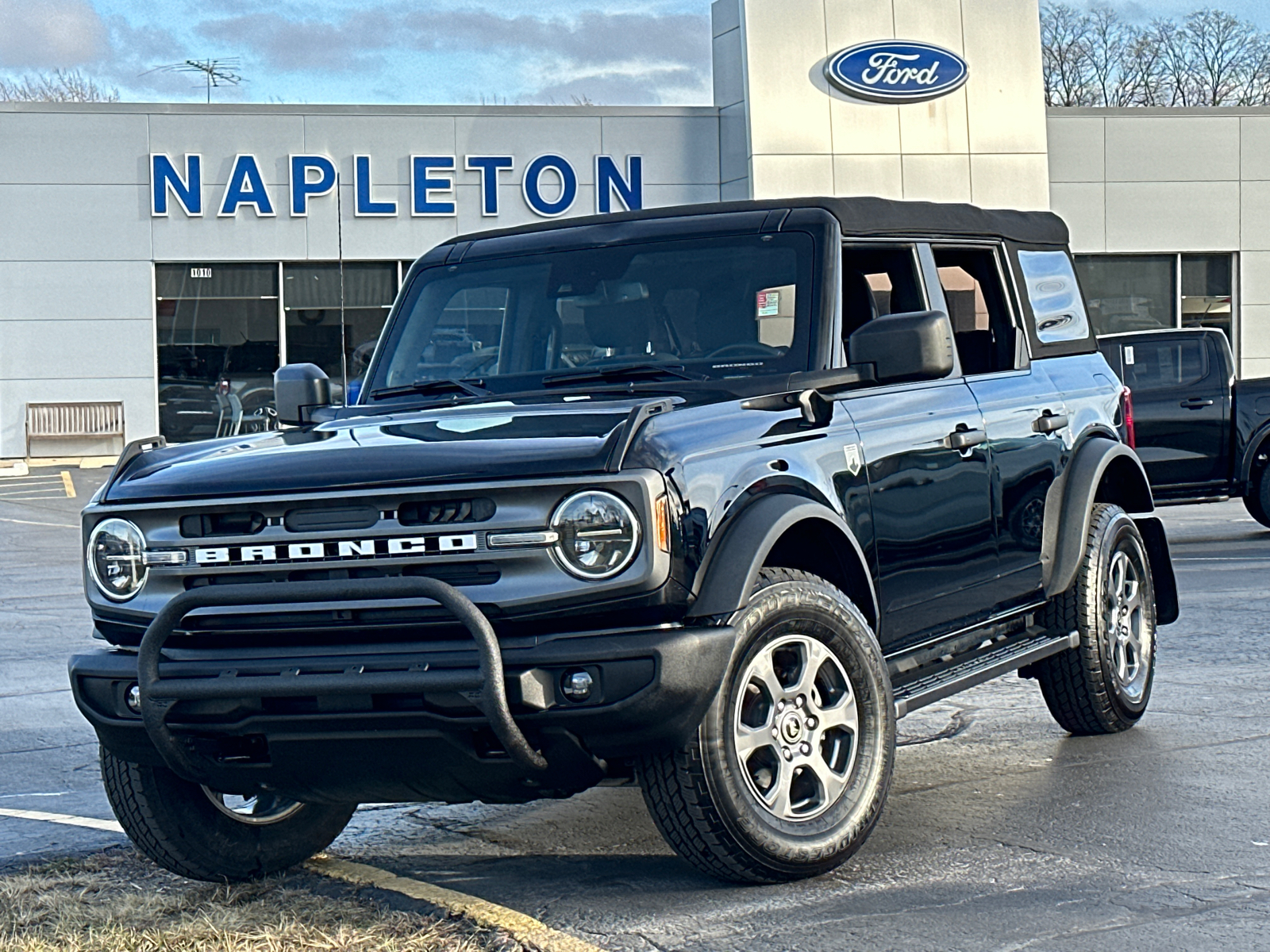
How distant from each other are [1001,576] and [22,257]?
2444 centimetres

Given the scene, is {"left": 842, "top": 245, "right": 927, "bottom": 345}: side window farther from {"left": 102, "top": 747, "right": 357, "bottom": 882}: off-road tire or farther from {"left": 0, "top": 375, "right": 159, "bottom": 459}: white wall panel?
{"left": 0, "top": 375, "right": 159, "bottom": 459}: white wall panel

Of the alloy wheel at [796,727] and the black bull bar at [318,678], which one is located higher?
the black bull bar at [318,678]

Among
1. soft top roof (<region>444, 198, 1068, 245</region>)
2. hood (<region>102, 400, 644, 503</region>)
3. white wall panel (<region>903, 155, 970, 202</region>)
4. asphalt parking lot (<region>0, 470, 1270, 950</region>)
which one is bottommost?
asphalt parking lot (<region>0, 470, 1270, 950</region>)

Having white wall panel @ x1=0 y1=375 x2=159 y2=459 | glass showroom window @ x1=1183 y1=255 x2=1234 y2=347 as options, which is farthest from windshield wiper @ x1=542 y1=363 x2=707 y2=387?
glass showroom window @ x1=1183 y1=255 x2=1234 y2=347

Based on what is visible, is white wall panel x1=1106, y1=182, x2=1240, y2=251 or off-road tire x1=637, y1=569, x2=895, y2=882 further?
white wall panel x1=1106, y1=182, x2=1240, y2=251

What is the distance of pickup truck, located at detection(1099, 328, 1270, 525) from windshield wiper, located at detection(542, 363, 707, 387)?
1074 centimetres

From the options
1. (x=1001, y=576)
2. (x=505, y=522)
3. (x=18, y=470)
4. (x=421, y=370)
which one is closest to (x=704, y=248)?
(x=421, y=370)

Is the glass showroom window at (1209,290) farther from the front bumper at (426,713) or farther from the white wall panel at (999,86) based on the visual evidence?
the front bumper at (426,713)

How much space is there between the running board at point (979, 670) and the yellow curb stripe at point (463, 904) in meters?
1.28

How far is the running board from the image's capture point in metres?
5.31

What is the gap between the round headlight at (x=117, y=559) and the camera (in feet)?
15.2

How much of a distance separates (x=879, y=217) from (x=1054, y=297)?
53.8 inches

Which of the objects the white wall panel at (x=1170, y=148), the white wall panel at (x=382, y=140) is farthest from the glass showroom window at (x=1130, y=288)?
the white wall panel at (x=382, y=140)

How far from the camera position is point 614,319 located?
582 cm
